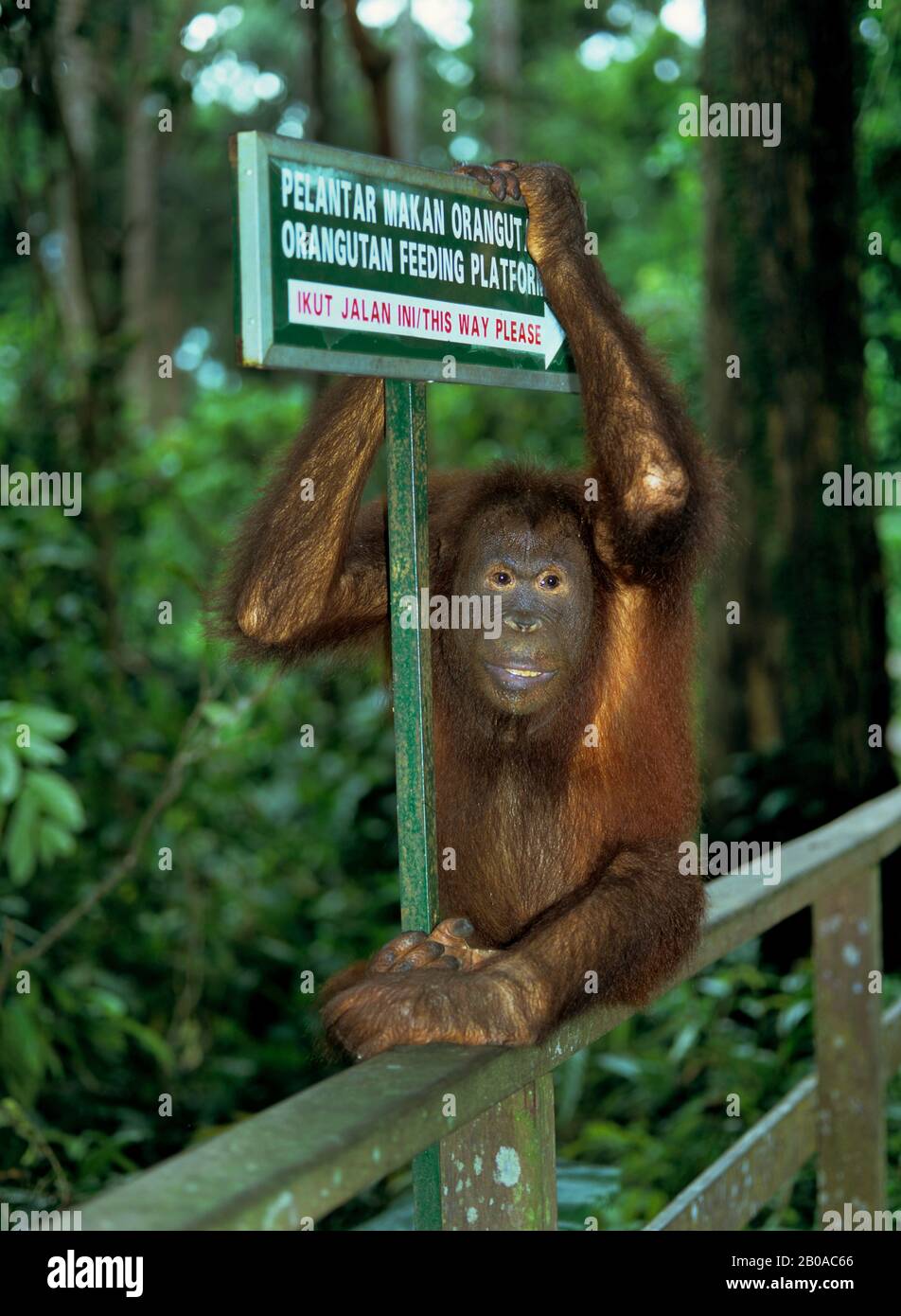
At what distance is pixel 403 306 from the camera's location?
1.86 meters

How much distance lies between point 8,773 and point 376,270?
2489 millimetres

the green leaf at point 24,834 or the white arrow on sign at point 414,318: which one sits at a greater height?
the white arrow on sign at point 414,318

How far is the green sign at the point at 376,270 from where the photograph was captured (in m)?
1.63

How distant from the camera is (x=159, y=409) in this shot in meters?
18.8

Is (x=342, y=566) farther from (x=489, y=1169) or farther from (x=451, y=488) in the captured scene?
(x=489, y=1169)

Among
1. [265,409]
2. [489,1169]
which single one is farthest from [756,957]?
[265,409]

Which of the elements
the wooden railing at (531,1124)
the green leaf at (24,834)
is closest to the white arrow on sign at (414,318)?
the wooden railing at (531,1124)

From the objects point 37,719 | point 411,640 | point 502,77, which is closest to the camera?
point 411,640

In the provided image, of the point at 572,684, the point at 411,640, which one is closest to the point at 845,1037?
the point at 572,684

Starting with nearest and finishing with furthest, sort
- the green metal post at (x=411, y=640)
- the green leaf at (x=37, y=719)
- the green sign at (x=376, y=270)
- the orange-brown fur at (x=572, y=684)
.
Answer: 1. the green sign at (x=376, y=270)
2. the green metal post at (x=411, y=640)
3. the orange-brown fur at (x=572, y=684)
4. the green leaf at (x=37, y=719)

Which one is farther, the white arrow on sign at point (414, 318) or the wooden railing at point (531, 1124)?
the white arrow on sign at point (414, 318)

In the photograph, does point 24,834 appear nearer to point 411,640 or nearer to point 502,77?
point 411,640

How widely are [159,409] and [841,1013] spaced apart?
16409 mm

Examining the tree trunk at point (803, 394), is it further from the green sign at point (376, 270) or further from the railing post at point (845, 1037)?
the green sign at point (376, 270)
